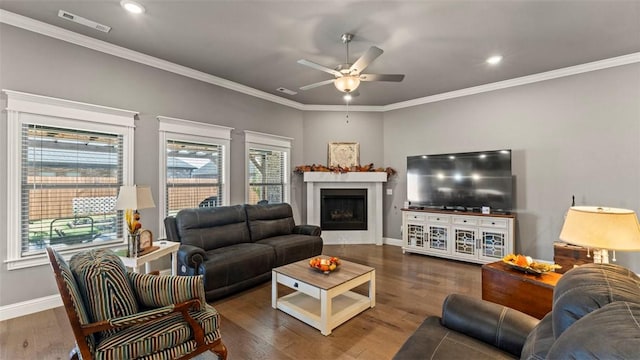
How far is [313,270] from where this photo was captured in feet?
9.87

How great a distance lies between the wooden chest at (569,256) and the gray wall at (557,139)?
0.78 meters

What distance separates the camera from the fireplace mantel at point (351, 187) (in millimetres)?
5969

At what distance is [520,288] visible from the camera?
2.48 m

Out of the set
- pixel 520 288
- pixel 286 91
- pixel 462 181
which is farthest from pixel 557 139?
pixel 286 91

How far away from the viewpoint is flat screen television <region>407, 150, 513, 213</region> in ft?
14.9

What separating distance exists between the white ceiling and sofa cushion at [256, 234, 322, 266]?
2.60 m

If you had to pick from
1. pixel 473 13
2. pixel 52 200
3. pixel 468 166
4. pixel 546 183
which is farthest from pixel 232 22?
pixel 546 183

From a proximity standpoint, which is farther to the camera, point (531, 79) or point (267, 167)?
point (267, 167)

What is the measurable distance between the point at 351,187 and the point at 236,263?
10.8 ft

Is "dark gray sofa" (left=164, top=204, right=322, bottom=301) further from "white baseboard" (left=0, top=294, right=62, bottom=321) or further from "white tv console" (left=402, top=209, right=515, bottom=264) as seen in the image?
"white tv console" (left=402, top=209, right=515, bottom=264)

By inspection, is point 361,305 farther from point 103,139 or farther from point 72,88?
point 72,88

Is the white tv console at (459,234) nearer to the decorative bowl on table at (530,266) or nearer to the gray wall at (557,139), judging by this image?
the gray wall at (557,139)

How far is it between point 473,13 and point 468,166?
2.68 metres

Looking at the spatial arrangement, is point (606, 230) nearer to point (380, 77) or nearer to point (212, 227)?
point (380, 77)
